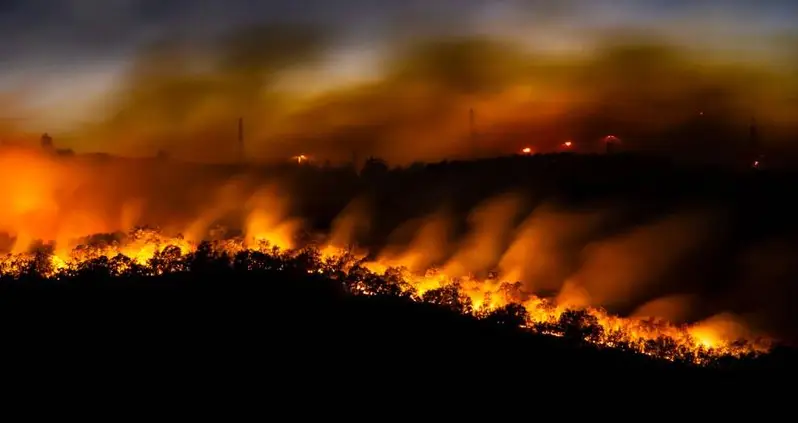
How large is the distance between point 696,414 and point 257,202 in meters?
16.2

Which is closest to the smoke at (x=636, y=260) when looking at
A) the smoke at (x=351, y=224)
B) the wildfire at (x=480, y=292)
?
the wildfire at (x=480, y=292)

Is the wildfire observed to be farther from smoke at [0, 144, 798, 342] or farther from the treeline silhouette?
smoke at [0, 144, 798, 342]

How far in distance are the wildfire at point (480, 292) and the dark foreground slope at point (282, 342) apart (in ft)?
2.02

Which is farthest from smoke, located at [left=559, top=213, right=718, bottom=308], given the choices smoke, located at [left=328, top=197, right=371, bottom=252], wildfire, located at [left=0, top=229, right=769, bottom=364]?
smoke, located at [left=328, top=197, right=371, bottom=252]

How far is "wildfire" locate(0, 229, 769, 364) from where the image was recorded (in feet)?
38.2

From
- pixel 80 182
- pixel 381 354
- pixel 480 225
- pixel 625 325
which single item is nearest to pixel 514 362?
pixel 381 354

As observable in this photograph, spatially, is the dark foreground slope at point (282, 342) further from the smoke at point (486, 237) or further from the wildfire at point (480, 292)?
the smoke at point (486, 237)

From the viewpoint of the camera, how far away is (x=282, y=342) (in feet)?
37.2

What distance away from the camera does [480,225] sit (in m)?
18.4

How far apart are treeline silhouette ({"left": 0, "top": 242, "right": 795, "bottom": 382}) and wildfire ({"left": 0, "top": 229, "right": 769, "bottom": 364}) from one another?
0.08 m

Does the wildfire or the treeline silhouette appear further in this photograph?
the wildfire

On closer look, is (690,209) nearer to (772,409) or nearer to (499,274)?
(499,274)

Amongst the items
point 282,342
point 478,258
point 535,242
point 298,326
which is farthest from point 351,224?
point 282,342

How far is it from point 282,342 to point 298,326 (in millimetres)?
608
